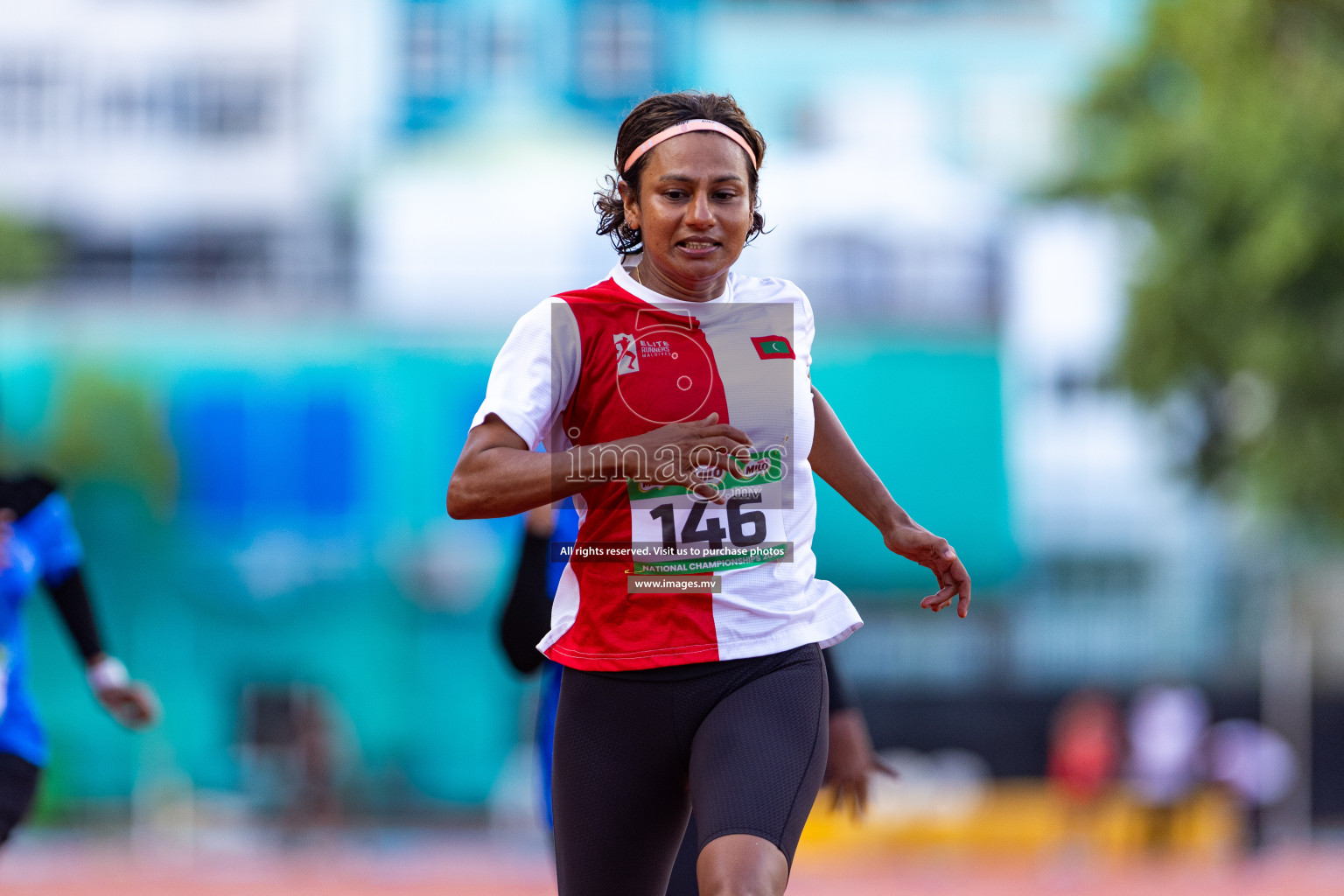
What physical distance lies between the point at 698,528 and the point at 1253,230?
13.8 metres

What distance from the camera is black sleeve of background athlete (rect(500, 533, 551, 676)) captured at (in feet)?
15.1

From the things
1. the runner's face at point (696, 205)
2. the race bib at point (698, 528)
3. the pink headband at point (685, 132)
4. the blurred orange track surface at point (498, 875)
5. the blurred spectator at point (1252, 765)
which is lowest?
the blurred orange track surface at point (498, 875)

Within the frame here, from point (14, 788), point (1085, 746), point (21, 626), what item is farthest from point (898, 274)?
point (14, 788)

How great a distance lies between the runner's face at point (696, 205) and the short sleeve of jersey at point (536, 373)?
24 cm

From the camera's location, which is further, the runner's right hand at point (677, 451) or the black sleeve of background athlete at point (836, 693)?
the black sleeve of background athlete at point (836, 693)

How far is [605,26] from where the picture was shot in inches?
1199

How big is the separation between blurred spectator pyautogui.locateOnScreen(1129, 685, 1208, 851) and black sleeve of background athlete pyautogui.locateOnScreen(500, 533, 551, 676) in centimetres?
1370

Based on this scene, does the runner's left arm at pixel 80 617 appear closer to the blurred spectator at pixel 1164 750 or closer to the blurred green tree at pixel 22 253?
the blurred spectator at pixel 1164 750

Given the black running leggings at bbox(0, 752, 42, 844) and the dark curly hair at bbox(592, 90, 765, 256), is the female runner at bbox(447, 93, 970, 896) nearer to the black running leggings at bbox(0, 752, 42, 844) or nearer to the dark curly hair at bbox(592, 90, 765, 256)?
the dark curly hair at bbox(592, 90, 765, 256)

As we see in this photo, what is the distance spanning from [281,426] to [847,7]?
46.3 feet

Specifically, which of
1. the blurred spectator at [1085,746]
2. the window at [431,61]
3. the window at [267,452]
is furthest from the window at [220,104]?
the blurred spectator at [1085,746]

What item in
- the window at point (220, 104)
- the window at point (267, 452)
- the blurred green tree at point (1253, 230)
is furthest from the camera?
the window at point (220, 104)

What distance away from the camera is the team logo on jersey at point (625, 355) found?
10.9ft

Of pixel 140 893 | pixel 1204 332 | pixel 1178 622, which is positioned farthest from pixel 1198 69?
pixel 140 893
